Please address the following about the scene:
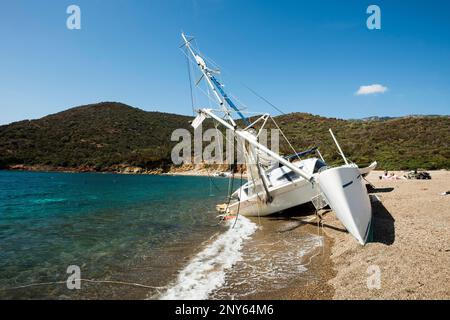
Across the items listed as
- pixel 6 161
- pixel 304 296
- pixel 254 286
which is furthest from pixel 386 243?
pixel 6 161

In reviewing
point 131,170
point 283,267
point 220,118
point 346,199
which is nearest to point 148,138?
point 131,170

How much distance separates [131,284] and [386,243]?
8337 millimetres

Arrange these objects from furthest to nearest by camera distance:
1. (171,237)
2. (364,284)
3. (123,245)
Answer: (171,237)
(123,245)
(364,284)

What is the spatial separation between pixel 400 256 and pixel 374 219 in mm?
5233

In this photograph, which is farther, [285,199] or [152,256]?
[285,199]

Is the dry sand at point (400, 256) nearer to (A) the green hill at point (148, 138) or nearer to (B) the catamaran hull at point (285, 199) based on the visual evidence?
(B) the catamaran hull at point (285, 199)

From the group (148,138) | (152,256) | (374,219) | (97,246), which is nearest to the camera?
(152,256)

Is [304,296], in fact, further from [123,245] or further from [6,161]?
[6,161]

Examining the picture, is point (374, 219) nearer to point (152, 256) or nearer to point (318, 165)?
point (318, 165)

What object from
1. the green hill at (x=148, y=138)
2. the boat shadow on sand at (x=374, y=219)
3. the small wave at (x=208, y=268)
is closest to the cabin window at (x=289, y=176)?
the boat shadow on sand at (x=374, y=219)

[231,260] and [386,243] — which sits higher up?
[386,243]

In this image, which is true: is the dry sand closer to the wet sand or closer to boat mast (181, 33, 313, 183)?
the wet sand

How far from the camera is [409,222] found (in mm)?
11984

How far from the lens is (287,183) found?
1706 cm
